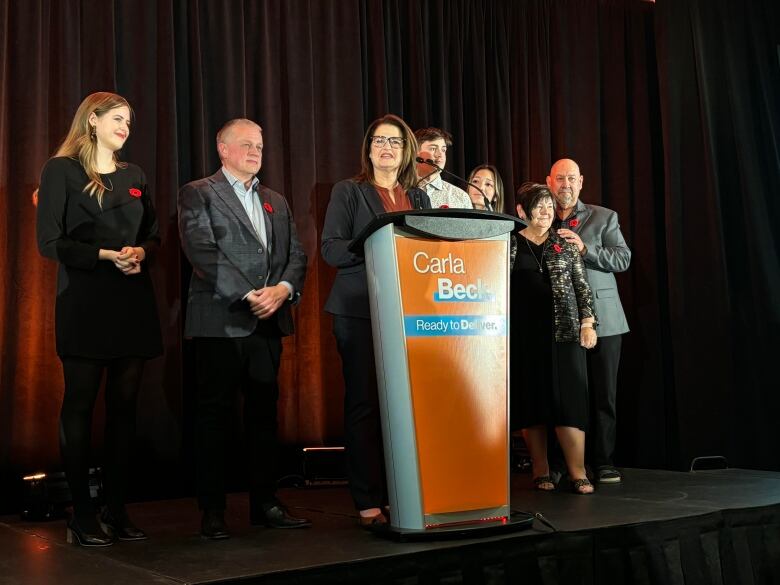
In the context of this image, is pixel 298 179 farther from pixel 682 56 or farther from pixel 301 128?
pixel 682 56

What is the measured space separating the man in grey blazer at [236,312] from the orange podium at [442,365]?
0.53 m

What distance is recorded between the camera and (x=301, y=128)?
15.5 feet

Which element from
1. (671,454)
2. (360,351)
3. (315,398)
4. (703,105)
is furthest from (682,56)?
(360,351)

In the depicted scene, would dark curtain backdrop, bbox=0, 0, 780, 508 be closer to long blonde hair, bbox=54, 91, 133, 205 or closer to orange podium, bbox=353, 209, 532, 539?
long blonde hair, bbox=54, 91, 133, 205

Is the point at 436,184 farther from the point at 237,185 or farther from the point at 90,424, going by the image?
the point at 90,424

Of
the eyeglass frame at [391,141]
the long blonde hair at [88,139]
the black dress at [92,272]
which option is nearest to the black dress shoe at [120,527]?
the black dress at [92,272]

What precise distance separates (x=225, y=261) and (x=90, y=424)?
68cm

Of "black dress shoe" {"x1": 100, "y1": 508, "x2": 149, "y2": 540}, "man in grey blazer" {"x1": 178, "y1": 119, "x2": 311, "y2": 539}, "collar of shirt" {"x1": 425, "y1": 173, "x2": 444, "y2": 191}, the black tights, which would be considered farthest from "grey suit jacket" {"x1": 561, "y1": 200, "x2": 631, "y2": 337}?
"black dress shoe" {"x1": 100, "y1": 508, "x2": 149, "y2": 540}

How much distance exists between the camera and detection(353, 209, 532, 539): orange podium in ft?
8.39

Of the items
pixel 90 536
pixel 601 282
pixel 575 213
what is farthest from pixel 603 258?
pixel 90 536

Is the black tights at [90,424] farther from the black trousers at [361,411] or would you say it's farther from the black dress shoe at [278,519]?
the black trousers at [361,411]

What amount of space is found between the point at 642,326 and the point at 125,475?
145 inches

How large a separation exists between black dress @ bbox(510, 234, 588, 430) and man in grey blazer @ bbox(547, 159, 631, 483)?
12.9 inches

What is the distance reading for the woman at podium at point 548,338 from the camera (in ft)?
12.5
